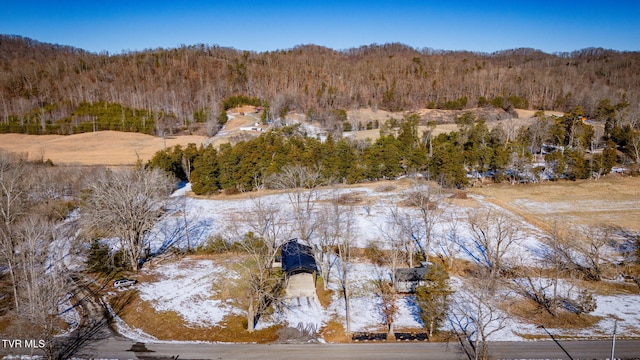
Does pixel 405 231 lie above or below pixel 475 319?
above

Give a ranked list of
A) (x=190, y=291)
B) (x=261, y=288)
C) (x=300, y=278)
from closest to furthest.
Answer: (x=261, y=288)
(x=300, y=278)
(x=190, y=291)

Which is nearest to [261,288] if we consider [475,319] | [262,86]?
[475,319]

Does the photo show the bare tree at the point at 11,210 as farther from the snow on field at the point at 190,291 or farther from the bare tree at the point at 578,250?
the bare tree at the point at 578,250

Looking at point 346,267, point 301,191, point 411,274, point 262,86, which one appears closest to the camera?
point 346,267

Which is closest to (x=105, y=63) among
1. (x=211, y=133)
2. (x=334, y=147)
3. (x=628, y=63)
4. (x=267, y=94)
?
(x=267, y=94)

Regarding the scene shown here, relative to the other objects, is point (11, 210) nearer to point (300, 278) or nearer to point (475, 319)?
point (300, 278)
